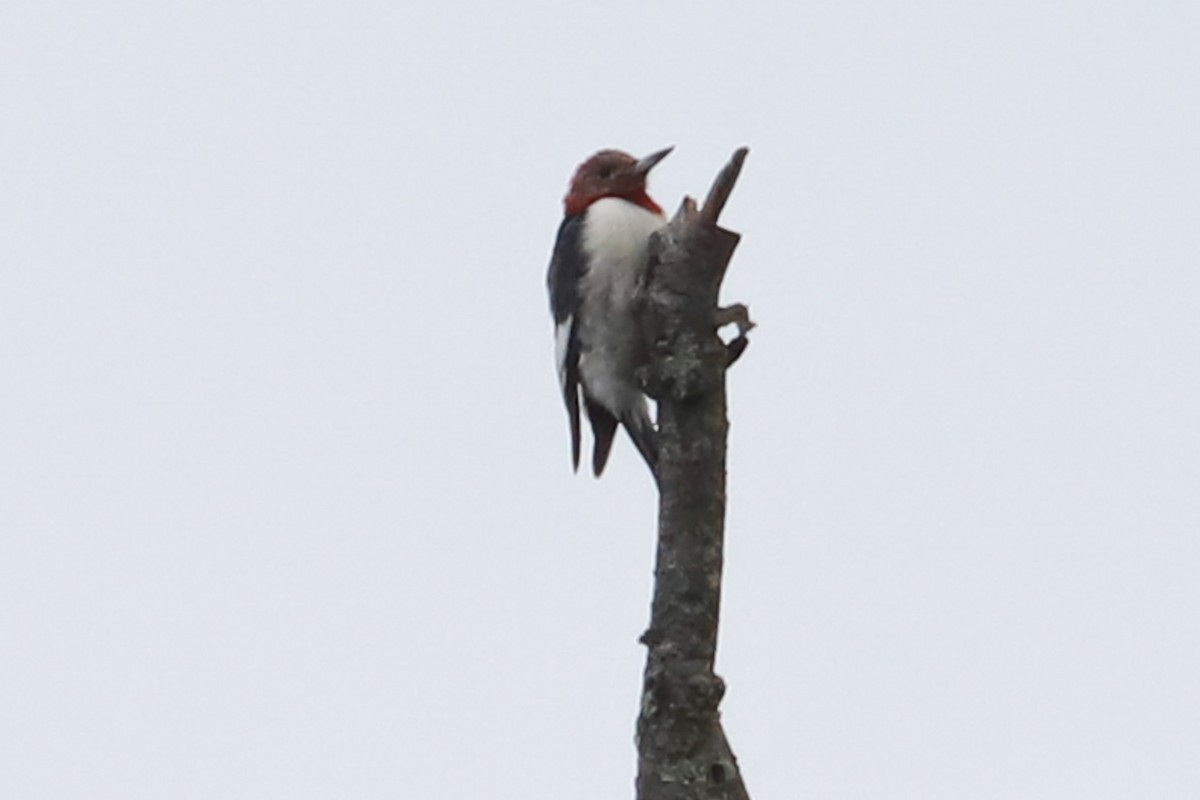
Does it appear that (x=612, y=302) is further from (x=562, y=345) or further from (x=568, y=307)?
(x=562, y=345)

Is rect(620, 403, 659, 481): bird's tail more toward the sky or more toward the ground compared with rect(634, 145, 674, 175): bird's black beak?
more toward the ground

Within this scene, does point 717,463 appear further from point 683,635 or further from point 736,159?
point 736,159

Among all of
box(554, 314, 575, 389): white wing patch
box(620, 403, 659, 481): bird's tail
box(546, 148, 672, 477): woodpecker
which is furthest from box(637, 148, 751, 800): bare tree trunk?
box(554, 314, 575, 389): white wing patch

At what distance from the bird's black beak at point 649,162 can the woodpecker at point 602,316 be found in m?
0.24

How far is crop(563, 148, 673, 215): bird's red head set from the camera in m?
7.30

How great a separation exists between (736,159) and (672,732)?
138 centimetres

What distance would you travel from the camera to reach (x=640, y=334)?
654 centimetres

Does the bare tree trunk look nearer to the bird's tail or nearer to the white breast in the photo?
the white breast

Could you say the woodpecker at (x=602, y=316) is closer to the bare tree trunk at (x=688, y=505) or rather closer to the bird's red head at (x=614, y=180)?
the bird's red head at (x=614, y=180)

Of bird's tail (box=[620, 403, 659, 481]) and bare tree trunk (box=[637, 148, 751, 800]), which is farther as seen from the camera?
bird's tail (box=[620, 403, 659, 481])

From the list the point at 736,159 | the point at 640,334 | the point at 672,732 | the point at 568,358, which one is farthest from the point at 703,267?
the point at 568,358

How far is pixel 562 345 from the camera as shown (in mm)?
6977

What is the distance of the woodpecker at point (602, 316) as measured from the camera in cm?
658

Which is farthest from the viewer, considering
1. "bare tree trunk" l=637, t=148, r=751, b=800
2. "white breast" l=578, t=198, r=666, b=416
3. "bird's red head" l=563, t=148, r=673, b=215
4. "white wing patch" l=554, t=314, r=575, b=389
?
"bird's red head" l=563, t=148, r=673, b=215
